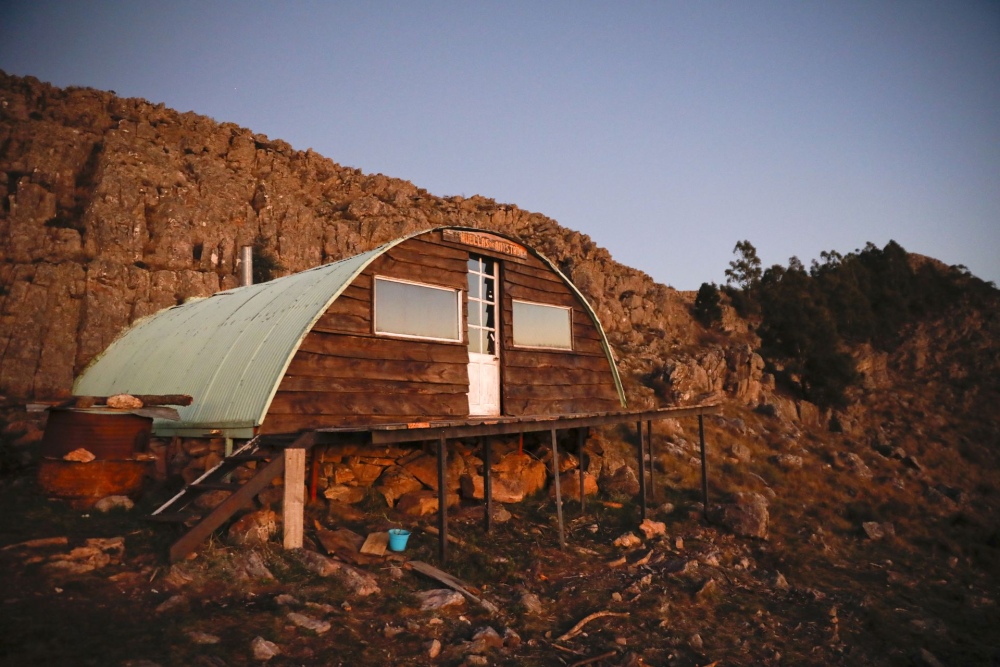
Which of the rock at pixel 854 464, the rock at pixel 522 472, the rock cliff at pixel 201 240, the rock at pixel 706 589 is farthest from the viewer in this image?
the rock at pixel 854 464

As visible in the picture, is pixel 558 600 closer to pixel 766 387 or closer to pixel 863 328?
pixel 766 387

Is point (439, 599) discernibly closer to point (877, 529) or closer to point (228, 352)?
point (228, 352)

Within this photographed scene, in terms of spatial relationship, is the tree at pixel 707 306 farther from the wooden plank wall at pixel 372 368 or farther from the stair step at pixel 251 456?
the stair step at pixel 251 456

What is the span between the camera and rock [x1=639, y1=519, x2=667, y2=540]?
1226cm

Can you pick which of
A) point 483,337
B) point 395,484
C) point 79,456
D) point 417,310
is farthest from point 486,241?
point 79,456

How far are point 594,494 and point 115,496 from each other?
10.0m

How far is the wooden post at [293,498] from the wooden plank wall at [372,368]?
1.20 metres

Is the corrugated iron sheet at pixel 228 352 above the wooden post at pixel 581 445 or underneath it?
above

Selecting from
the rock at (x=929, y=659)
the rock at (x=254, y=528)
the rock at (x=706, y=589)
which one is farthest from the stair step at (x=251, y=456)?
the rock at (x=929, y=659)

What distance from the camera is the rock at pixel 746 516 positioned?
43.7 feet

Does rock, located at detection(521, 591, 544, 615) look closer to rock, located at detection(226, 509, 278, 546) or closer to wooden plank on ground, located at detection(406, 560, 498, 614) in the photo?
wooden plank on ground, located at detection(406, 560, 498, 614)

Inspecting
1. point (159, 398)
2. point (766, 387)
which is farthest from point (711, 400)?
point (159, 398)

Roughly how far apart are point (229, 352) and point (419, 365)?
10.8 ft

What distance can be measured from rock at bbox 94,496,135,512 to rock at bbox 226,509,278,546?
6.57 feet
